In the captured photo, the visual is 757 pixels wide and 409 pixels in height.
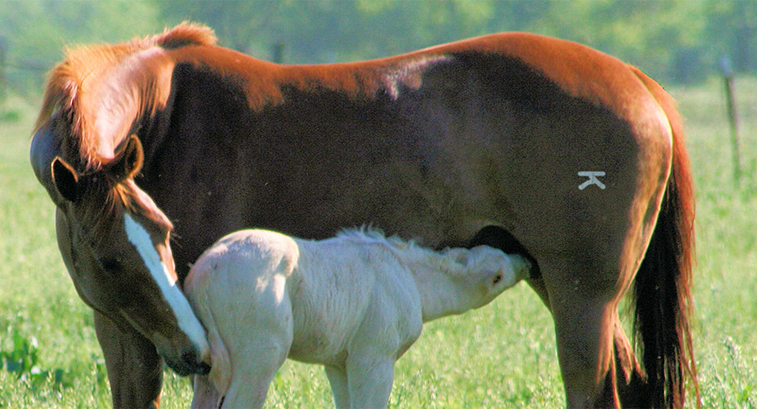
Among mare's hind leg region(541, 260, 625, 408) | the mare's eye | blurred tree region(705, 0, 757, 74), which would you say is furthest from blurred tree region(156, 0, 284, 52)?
the mare's eye

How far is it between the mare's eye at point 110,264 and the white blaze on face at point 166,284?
0.08 m

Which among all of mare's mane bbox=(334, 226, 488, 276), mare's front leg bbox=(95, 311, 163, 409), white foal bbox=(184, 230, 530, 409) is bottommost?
mare's front leg bbox=(95, 311, 163, 409)

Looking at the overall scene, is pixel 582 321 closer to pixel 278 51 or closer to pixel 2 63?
pixel 278 51

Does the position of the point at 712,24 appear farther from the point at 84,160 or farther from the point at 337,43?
the point at 84,160

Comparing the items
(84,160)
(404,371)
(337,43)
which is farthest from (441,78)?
(337,43)

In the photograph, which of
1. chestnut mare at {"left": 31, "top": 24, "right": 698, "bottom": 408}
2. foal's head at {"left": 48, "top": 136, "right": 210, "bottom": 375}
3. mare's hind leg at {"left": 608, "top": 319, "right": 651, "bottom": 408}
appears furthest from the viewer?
mare's hind leg at {"left": 608, "top": 319, "right": 651, "bottom": 408}

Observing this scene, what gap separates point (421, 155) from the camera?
3.09m

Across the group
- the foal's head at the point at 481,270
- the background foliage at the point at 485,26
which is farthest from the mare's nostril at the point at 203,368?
the background foliage at the point at 485,26

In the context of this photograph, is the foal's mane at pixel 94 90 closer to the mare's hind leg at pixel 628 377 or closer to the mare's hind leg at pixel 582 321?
the mare's hind leg at pixel 582 321

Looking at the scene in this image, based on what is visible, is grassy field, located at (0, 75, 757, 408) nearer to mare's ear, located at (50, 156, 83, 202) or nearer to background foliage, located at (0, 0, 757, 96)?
mare's ear, located at (50, 156, 83, 202)

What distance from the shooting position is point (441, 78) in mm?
3211

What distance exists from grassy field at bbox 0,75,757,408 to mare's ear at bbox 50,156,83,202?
5.02 ft

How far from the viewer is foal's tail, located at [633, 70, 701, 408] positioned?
3.52 meters

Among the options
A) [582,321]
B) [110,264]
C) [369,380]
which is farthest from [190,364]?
[582,321]
